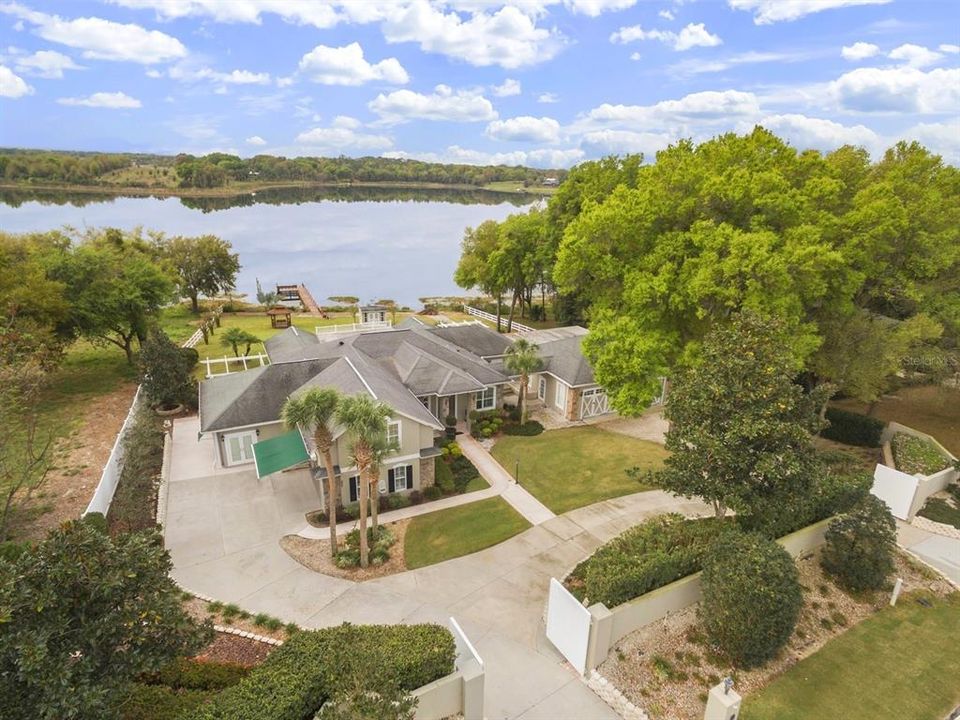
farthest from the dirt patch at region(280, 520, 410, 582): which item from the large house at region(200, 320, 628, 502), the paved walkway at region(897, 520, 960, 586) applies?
the paved walkway at region(897, 520, 960, 586)

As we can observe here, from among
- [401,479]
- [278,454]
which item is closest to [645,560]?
[401,479]

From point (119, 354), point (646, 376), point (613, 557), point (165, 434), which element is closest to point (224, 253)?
point (119, 354)

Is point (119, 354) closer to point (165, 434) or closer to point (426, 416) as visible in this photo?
point (165, 434)

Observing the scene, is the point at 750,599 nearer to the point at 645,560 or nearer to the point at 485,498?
the point at 645,560

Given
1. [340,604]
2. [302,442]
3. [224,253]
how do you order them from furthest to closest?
[224,253] < [302,442] < [340,604]

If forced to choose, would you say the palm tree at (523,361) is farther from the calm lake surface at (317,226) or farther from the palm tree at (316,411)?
the calm lake surface at (317,226)

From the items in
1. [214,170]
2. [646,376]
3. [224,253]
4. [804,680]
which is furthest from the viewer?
[214,170]
